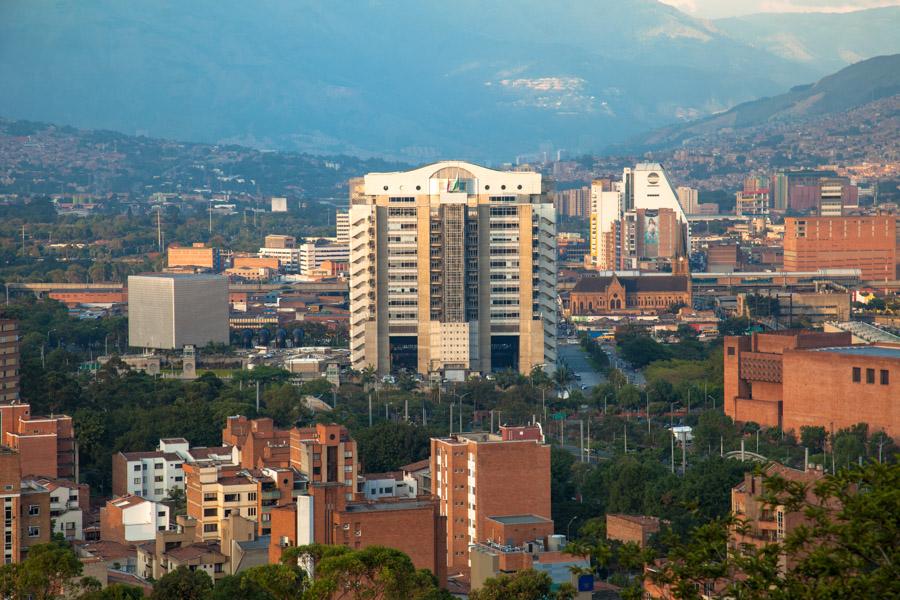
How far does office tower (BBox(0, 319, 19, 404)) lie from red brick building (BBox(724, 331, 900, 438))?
1956 cm

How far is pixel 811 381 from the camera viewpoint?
197ft

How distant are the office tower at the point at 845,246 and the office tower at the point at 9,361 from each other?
7254 centimetres

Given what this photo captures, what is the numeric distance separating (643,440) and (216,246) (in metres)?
95.3

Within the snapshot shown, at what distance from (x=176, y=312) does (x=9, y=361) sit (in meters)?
25.2

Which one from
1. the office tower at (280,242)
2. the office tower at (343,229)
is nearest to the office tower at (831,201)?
the office tower at (343,229)

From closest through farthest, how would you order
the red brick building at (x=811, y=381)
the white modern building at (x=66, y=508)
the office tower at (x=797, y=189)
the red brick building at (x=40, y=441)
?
the white modern building at (x=66, y=508) < the red brick building at (x=40, y=441) < the red brick building at (x=811, y=381) < the office tower at (x=797, y=189)

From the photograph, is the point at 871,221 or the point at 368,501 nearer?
the point at 368,501

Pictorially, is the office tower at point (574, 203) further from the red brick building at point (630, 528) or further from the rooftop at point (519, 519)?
the rooftop at point (519, 519)

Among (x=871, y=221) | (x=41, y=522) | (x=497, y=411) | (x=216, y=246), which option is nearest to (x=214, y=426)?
(x=497, y=411)

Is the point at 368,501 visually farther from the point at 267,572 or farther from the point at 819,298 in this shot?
the point at 819,298

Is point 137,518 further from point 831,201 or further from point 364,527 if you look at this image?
point 831,201

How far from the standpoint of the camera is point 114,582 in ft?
122

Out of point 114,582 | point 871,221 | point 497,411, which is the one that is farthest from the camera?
point 871,221

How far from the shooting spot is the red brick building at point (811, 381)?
190 feet
